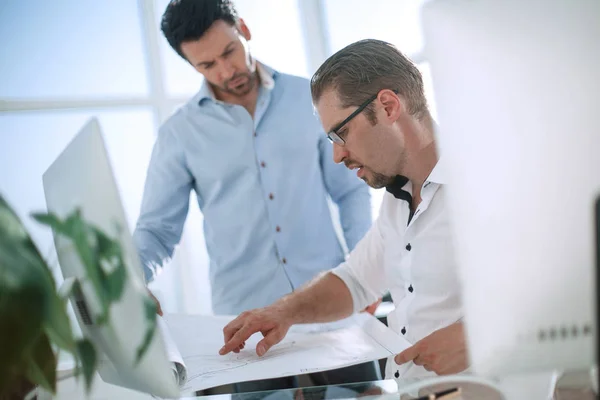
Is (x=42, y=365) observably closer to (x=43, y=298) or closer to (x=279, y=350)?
(x=43, y=298)

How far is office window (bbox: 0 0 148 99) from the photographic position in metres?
3.18

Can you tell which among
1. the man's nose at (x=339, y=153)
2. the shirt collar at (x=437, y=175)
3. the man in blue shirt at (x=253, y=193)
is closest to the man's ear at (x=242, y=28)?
the man in blue shirt at (x=253, y=193)

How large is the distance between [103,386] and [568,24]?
1.07m

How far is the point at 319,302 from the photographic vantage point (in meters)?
1.51

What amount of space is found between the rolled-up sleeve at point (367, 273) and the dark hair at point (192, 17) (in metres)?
0.89

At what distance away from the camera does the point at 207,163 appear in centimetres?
210

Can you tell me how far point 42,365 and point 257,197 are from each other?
1.44 metres

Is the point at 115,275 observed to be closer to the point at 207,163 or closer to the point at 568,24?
the point at 568,24

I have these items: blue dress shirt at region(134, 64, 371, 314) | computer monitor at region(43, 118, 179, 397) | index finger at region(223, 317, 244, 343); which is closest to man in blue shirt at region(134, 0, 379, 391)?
blue dress shirt at region(134, 64, 371, 314)

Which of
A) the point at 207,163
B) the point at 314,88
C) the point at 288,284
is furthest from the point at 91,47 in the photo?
the point at 314,88

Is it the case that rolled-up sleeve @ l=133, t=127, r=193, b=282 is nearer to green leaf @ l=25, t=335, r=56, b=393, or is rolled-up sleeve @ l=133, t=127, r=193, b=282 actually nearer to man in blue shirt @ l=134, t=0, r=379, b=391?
man in blue shirt @ l=134, t=0, r=379, b=391

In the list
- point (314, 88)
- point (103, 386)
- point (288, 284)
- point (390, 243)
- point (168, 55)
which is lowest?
point (288, 284)

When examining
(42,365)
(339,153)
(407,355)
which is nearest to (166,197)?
(339,153)

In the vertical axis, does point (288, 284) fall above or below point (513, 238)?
below
